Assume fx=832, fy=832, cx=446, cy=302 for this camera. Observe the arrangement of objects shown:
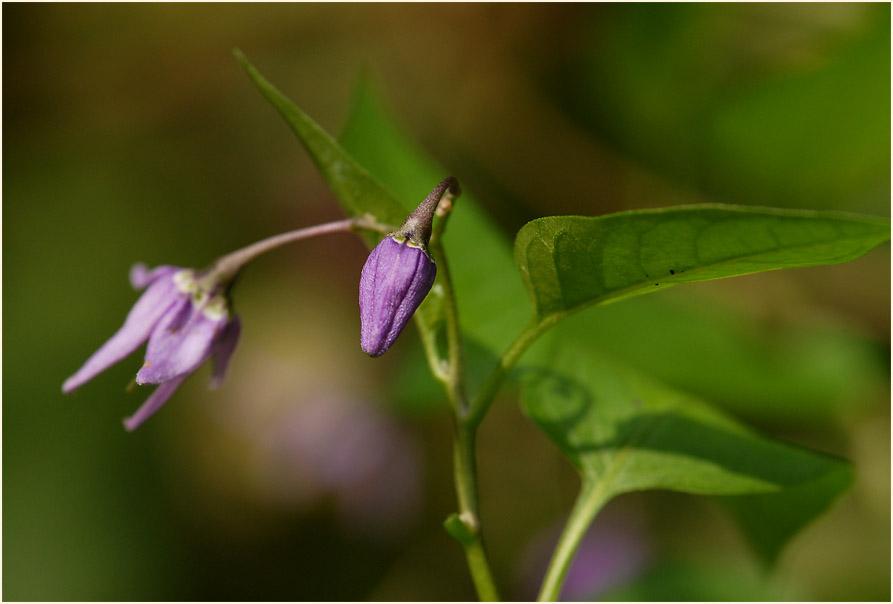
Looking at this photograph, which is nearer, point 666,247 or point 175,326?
point 666,247

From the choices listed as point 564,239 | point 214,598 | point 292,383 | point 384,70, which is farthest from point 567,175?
point 564,239

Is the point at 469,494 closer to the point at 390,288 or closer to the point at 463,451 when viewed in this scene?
the point at 463,451

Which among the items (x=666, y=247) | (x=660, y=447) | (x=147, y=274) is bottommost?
(x=660, y=447)

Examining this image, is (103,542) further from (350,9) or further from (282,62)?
(350,9)

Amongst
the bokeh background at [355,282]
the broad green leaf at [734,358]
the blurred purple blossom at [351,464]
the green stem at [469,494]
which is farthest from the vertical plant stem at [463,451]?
the blurred purple blossom at [351,464]

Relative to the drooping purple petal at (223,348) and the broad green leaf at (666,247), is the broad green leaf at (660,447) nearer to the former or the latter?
the broad green leaf at (666,247)

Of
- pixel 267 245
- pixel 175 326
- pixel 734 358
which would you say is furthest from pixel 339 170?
pixel 734 358
